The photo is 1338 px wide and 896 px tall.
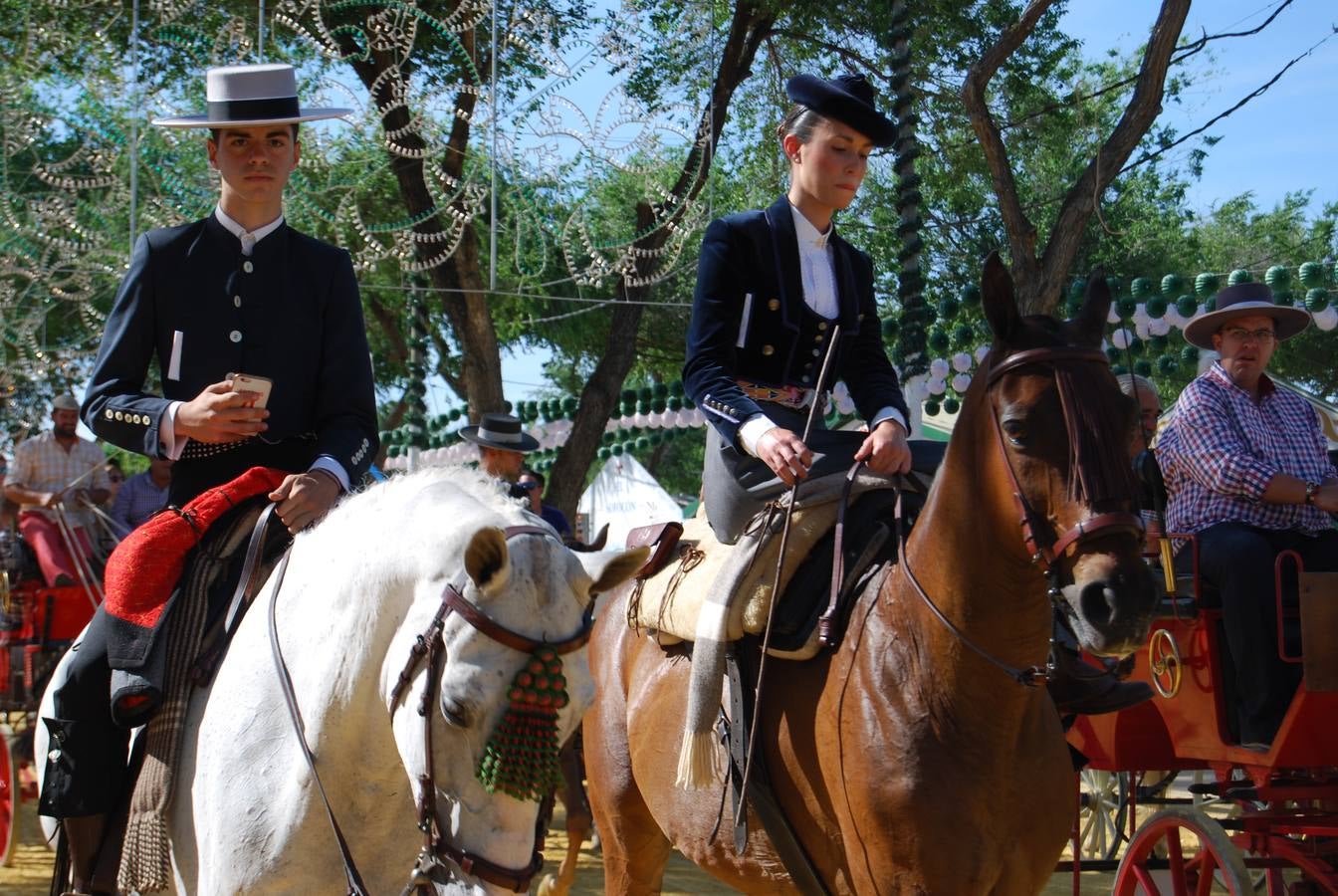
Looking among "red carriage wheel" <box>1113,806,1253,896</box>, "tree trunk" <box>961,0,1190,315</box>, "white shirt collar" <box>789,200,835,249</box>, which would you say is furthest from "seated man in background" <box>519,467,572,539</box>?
"white shirt collar" <box>789,200,835,249</box>

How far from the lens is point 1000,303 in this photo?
A: 355 cm

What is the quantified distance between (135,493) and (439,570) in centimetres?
895

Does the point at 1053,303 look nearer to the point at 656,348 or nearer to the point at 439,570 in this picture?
the point at 439,570

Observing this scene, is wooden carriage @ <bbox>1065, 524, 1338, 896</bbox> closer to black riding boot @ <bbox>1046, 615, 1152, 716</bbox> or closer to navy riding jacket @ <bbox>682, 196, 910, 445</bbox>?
black riding boot @ <bbox>1046, 615, 1152, 716</bbox>

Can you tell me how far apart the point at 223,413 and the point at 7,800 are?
23.6 ft

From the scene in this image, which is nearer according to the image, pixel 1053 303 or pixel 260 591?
pixel 260 591

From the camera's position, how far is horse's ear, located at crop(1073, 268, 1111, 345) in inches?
139

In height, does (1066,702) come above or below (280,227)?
below

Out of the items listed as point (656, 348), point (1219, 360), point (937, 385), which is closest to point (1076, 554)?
point (1219, 360)

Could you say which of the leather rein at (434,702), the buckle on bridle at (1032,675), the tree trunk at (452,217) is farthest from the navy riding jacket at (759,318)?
the tree trunk at (452,217)

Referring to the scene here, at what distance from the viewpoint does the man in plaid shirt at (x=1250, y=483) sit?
505 centimetres

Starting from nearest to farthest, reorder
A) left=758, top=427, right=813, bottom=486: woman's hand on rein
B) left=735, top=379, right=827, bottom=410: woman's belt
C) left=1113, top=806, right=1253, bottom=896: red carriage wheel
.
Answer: left=758, top=427, right=813, bottom=486: woman's hand on rein
left=735, top=379, right=827, bottom=410: woman's belt
left=1113, top=806, right=1253, bottom=896: red carriage wheel

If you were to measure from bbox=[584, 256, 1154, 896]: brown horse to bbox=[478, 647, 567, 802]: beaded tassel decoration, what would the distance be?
1.31m

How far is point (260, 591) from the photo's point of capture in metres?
3.28
